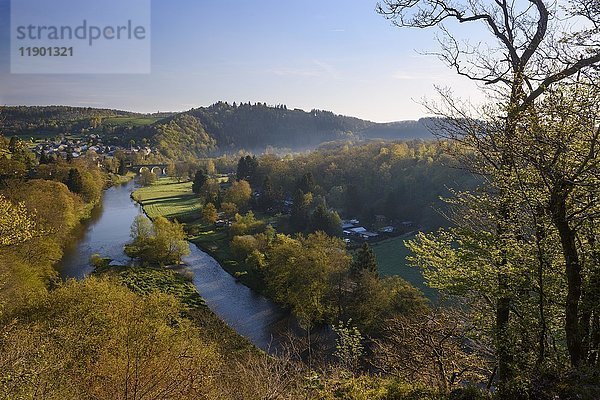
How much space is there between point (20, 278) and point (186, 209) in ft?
104

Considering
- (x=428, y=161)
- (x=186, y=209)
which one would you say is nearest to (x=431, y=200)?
(x=428, y=161)

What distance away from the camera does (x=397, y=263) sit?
108ft

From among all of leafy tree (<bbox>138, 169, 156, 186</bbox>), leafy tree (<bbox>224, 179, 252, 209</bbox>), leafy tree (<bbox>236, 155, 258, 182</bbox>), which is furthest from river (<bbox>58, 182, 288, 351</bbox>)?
leafy tree (<bbox>138, 169, 156, 186</bbox>)

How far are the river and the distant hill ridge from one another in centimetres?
6959

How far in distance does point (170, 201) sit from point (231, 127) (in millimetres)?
92640

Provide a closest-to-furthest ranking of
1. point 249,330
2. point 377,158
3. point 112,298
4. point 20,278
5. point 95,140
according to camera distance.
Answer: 1. point 112,298
2. point 20,278
3. point 249,330
4. point 377,158
5. point 95,140

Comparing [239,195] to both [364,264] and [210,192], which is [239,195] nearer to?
[210,192]

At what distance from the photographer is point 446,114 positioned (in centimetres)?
619

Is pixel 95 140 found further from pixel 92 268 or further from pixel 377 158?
pixel 92 268

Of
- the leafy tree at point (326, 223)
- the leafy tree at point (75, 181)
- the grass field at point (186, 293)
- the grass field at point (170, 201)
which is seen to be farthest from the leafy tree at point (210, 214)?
the leafy tree at point (75, 181)

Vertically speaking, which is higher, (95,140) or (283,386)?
(95,140)

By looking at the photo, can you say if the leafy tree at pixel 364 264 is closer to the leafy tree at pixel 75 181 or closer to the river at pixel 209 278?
the river at pixel 209 278

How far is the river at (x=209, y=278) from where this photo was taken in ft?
70.0

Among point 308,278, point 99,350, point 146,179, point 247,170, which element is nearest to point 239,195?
point 247,170
